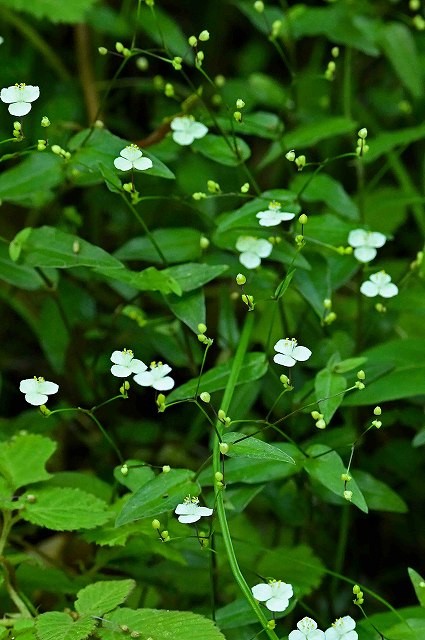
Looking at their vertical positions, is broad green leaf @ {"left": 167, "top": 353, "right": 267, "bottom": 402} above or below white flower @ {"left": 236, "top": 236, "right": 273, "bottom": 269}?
below

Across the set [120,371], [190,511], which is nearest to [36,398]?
[120,371]

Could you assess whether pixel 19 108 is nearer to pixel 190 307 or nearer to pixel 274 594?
pixel 190 307

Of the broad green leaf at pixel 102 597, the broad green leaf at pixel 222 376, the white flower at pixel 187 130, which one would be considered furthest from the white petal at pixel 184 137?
the broad green leaf at pixel 102 597

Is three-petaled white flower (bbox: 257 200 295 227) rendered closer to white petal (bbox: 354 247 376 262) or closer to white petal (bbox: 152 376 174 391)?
white petal (bbox: 354 247 376 262)

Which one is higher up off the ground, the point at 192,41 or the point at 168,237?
the point at 192,41

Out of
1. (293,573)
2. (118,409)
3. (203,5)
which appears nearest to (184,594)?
(293,573)

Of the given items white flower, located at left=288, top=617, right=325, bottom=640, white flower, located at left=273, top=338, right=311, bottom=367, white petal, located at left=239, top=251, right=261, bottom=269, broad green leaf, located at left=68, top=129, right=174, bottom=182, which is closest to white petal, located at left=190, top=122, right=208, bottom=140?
broad green leaf, located at left=68, top=129, right=174, bottom=182

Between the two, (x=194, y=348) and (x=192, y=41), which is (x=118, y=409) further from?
(x=192, y=41)
